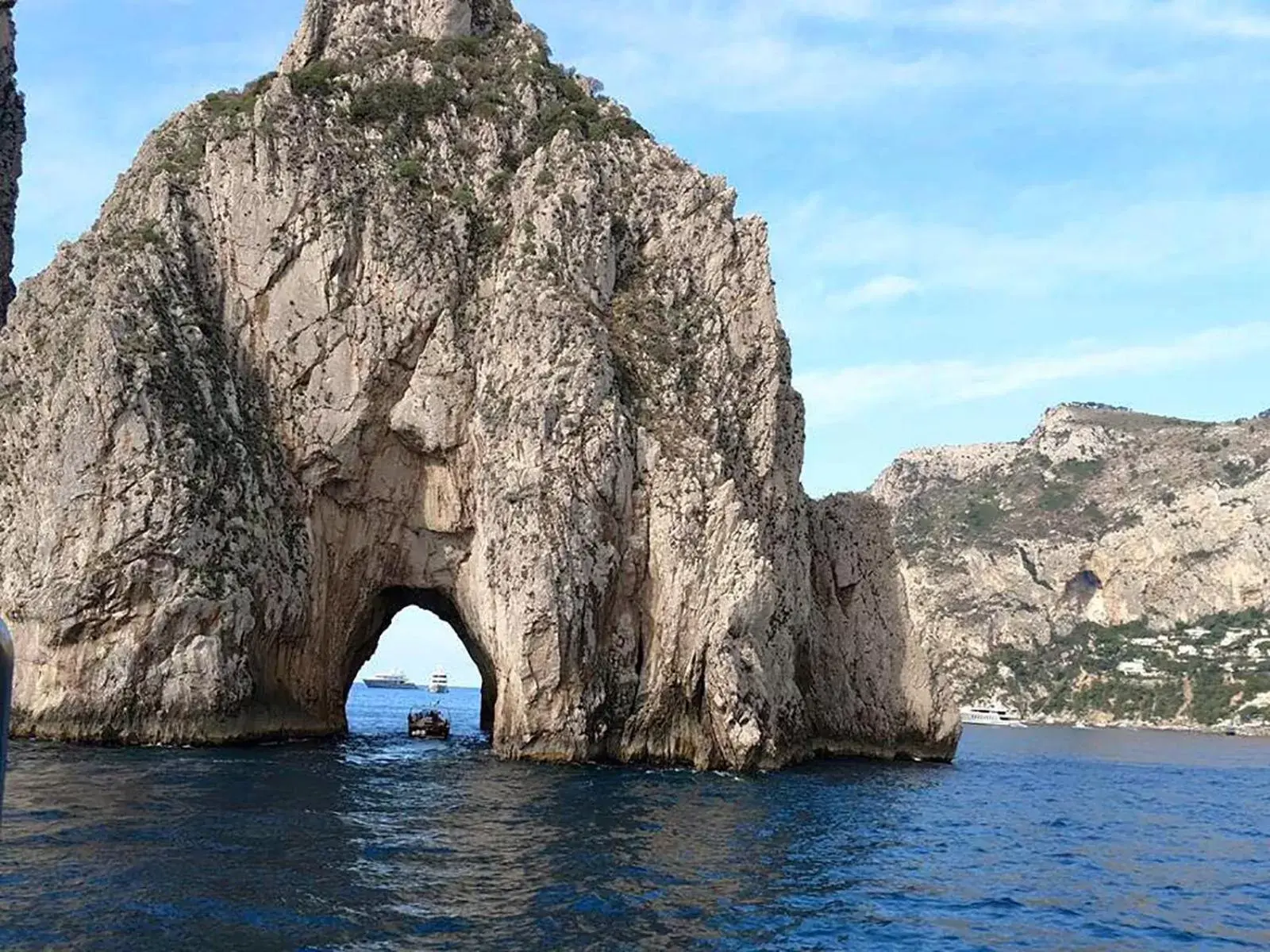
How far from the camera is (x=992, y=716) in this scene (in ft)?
456

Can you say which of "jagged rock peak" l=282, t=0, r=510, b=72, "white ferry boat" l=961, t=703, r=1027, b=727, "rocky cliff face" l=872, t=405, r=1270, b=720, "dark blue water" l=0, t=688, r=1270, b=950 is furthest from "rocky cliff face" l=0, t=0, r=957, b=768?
"rocky cliff face" l=872, t=405, r=1270, b=720

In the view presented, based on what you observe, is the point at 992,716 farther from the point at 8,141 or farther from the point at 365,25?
the point at 8,141

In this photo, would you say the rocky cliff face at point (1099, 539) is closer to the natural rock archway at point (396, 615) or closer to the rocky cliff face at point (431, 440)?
the natural rock archway at point (396, 615)

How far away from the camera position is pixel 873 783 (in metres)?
50.5

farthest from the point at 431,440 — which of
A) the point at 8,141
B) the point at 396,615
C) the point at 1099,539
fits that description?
the point at 1099,539

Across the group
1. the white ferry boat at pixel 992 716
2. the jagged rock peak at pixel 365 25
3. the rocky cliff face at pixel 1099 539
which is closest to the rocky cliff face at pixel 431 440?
the jagged rock peak at pixel 365 25

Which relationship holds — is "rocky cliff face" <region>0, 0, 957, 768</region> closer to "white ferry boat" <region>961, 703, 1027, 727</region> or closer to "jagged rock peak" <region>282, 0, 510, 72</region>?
"jagged rock peak" <region>282, 0, 510, 72</region>

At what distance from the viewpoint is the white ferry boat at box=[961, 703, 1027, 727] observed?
A: 456ft

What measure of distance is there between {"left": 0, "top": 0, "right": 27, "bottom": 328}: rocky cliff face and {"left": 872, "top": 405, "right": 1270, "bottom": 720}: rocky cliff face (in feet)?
339

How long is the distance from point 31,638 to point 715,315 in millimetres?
33661

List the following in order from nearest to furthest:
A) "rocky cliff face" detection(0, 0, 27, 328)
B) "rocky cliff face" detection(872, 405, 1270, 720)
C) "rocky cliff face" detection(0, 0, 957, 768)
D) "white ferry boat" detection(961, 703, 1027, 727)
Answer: "rocky cliff face" detection(0, 0, 957, 768)
"rocky cliff face" detection(0, 0, 27, 328)
"white ferry boat" detection(961, 703, 1027, 727)
"rocky cliff face" detection(872, 405, 1270, 720)

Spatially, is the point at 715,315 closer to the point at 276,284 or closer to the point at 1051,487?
the point at 276,284

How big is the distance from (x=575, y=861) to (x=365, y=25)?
5375 cm

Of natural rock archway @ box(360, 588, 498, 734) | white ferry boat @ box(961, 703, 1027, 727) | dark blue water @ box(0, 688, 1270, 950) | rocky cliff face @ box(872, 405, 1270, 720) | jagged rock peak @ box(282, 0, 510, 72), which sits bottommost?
white ferry boat @ box(961, 703, 1027, 727)
